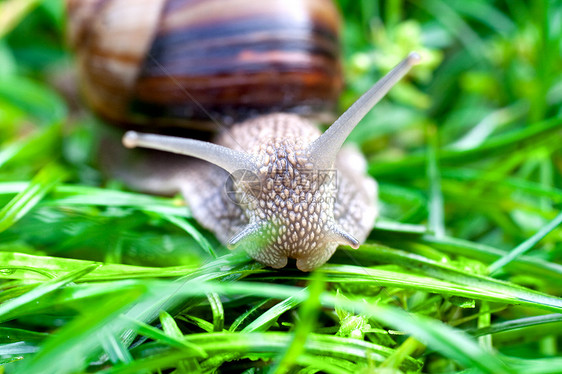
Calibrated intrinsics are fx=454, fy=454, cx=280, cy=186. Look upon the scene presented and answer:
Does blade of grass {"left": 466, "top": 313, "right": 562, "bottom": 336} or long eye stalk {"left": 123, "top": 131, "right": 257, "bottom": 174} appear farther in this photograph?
long eye stalk {"left": 123, "top": 131, "right": 257, "bottom": 174}

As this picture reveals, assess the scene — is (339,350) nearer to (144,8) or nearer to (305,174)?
(305,174)

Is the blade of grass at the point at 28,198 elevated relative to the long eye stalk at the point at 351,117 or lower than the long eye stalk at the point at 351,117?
lower

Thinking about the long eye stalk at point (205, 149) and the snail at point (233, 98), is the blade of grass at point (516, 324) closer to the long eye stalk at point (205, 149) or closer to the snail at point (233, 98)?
the snail at point (233, 98)

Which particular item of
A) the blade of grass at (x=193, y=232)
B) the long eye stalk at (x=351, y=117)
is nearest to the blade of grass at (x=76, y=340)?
the blade of grass at (x=193, y=232)

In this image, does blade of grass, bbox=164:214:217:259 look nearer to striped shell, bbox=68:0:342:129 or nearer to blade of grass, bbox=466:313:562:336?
striped shell, bbox=68:0:342:129

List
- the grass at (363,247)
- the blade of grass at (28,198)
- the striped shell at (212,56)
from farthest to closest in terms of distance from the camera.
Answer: the striped shell at (212,56), the blade of grass at (28,198), the grass at (363,247)

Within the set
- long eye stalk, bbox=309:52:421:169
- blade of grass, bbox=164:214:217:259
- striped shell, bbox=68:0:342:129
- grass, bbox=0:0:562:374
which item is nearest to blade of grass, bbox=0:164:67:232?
grass, bbox=0:0:562:374

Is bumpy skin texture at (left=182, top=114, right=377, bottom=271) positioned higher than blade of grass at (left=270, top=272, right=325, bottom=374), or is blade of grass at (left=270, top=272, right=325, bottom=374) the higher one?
bumpy skin texture at (left=182, top=114, right=377, bottom=271)

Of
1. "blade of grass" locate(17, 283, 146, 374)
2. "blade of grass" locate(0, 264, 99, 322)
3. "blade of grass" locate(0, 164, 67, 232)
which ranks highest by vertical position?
"blade of grass" locate(0, 164, 67, 232)

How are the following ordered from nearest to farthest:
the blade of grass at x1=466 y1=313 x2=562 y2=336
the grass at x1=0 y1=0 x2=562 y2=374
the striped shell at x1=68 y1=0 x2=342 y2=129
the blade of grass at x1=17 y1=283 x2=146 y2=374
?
the blade of grass at x1=17 y1=283 x2=146 y2=374 → the grass at x1=0 y1=0 x2=562 y2=374 → the blade of grass at x1=466 y1=313 x2=562 y2=336 → the striped shell at x1=68 y1=0 x2=342 y2=129

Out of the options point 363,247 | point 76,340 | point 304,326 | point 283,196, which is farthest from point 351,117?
point 76,340

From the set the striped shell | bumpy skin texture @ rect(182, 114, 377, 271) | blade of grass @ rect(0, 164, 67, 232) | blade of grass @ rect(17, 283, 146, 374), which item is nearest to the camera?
blade of grass @ rect(17, 283, 146, 374)
